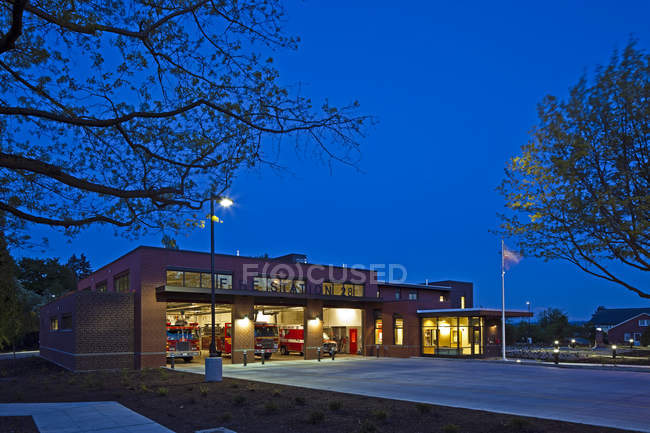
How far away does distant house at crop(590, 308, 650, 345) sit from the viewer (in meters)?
81.4

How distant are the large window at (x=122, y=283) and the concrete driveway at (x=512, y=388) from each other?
391 inches

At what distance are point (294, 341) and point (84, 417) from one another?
28.9 meters

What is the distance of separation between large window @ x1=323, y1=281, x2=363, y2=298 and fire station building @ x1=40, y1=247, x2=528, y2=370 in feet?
0.27

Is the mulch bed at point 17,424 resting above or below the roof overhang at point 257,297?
below

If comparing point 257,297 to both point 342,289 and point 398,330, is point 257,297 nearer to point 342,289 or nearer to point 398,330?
point 342,289

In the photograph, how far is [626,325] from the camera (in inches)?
3275

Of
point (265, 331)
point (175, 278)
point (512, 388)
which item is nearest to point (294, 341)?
point (265, 331)

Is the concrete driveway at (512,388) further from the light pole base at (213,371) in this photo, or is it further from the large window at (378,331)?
the large window at (378,331)

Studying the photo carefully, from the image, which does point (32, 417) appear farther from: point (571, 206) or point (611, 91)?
point (611, 91)

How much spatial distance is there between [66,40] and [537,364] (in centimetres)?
3150

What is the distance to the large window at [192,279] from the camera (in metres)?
32.2

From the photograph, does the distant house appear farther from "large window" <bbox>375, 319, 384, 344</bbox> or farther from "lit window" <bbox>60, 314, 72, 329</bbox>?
"lit window" <bbox>60, 314, 72, 329</bbox>

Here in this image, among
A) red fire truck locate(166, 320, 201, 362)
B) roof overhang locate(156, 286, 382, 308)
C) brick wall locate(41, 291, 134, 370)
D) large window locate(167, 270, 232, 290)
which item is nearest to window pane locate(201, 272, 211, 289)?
large window locate(167, 270, 232, 290)

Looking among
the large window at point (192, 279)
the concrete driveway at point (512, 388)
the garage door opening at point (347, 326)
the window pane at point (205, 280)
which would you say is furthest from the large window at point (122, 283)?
the garage door opening at point (347, 326)
